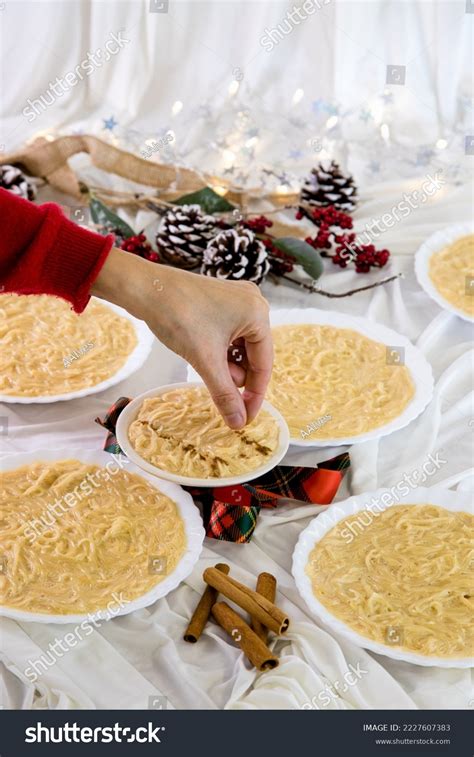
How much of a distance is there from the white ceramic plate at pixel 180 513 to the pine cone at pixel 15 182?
152 centimetres

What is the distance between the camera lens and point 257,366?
208 centimetres

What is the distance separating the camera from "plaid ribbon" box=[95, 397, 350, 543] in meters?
2.11

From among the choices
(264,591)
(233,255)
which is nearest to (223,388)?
(264,591)

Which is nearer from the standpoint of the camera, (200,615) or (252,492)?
(200,615)

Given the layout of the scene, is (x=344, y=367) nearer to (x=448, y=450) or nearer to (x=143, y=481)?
(x=448, y=450)

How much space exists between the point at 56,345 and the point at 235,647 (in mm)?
1174

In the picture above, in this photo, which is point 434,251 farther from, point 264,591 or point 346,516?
point 264,591

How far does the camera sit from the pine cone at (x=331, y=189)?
3.57 m

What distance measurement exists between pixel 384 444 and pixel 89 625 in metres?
0.96

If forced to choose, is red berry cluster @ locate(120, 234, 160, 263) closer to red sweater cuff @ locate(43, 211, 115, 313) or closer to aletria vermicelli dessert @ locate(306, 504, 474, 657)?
red sweater cuff @ locate(43, 211, 115, 313)
